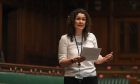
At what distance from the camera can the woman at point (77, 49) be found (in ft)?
11.8

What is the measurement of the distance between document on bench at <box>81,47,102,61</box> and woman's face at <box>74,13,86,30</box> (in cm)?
24

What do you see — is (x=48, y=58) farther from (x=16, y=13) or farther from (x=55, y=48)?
(x=16, y=13)

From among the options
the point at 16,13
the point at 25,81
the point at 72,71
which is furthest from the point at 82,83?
the point at 16,13

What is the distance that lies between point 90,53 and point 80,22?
0.29 meters

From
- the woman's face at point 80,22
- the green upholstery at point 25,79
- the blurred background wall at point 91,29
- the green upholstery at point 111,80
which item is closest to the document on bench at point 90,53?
the woman's face at point 80,22

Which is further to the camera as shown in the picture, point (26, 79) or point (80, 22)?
point (26, 79)

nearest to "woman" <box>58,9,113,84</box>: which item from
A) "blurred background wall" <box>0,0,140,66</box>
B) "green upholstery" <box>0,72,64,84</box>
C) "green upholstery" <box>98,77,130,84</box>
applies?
"green upholstery" <box>0,72,64,84</box>

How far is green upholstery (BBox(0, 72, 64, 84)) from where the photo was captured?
17.8ft

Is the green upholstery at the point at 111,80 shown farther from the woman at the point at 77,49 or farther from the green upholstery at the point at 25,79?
the woman at the point at 77,49

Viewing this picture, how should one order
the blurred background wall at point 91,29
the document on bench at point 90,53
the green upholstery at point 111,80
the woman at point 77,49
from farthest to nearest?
the blurred background wall at point 91,29
the green upholstery at point 111,80
the woman at point 77,49
the document on bench at point 90,53

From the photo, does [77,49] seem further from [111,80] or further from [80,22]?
[111,80]

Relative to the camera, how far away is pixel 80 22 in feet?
12.0

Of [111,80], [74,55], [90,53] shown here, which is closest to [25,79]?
[111,80]

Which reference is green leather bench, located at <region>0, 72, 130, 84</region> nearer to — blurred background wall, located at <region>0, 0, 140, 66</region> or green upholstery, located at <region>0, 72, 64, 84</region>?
green upholstery, located at <region>0, 72, 64, 84</region>
